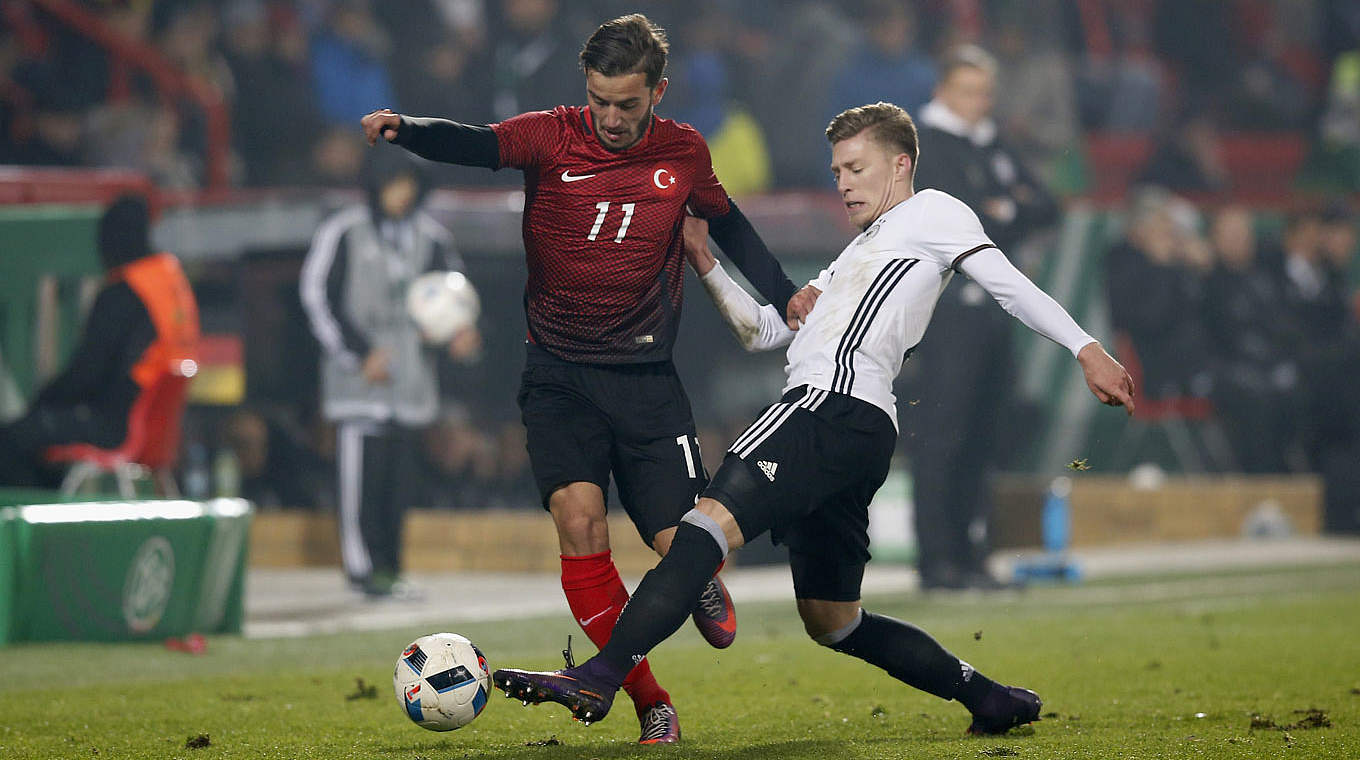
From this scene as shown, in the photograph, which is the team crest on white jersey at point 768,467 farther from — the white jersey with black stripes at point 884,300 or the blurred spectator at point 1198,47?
the blurred spectator at point 1198,47

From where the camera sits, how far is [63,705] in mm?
5703

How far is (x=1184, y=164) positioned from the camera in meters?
16.1

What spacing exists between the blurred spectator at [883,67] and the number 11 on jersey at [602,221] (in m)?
9.40

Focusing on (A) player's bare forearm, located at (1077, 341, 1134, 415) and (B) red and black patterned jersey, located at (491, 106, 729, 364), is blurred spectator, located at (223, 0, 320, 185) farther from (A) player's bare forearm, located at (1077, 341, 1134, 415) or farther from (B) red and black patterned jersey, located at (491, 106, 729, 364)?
(A) player's bare forearm, located at (1077, 341, 1134, 415)

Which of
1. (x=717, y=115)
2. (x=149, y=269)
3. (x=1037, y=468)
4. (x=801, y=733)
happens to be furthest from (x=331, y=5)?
(x=801, y=733)

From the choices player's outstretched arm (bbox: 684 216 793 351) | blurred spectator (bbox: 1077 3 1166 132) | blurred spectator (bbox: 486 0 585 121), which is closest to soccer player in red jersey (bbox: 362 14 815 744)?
player's outstretched arm (bbox: 684 216 793 351)

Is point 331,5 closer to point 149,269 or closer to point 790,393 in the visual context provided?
point 149,269

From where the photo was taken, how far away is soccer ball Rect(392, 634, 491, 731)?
173 inches

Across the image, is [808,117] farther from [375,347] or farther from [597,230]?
[597,230]

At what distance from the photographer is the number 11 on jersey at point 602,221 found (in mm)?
4637

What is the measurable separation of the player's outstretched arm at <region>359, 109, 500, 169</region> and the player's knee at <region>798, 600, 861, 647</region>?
1326 millimetres

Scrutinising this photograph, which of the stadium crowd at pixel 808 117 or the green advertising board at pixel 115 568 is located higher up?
the stadium crowd at pixel 808 117

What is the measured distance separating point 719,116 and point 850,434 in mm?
9607

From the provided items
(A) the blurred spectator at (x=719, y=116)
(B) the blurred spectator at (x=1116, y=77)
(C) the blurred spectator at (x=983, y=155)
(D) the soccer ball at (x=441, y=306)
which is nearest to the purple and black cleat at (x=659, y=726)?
(C) the blurred spectator at (x=983, y=155)
